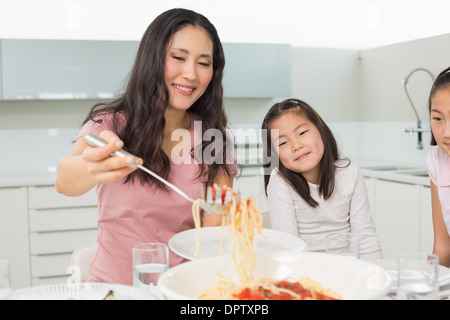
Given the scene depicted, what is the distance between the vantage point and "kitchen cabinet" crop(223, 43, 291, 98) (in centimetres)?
364

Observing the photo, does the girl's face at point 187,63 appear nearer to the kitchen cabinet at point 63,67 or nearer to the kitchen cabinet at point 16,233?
the kitchen cabinet at point 63,67

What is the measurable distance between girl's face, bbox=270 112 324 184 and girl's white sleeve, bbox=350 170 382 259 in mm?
191

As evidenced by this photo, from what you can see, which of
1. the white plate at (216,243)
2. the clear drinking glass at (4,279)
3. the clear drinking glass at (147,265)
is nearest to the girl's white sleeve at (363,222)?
the white plate at (216,243)

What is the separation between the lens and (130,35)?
3867 mm

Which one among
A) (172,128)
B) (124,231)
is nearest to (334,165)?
(172,128)

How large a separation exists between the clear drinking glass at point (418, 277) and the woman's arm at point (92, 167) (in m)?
0.56

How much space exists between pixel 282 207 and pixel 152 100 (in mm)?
611

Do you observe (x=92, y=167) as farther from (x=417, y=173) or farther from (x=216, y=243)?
(x=417, y=173)

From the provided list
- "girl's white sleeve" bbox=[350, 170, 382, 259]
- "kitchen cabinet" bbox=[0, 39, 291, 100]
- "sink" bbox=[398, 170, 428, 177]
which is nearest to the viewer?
"girl's white sleeve" bbox=[350, 170, 382, 259]

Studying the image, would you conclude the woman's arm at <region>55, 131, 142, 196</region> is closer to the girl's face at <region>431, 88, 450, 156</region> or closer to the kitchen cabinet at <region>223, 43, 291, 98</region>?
the girl's face at <region>431, 88, 450, 156</region>

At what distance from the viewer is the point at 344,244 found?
1151mm

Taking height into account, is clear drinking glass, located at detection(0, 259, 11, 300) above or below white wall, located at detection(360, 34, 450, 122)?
below

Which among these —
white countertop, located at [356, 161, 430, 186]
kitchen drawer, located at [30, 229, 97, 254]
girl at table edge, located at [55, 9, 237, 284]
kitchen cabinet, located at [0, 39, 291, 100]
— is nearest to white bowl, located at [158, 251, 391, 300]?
girl at table edge, located at [55, 9, 237, 284]
